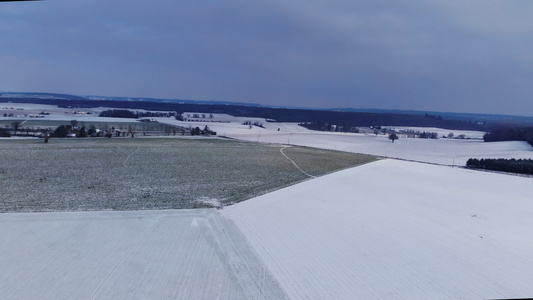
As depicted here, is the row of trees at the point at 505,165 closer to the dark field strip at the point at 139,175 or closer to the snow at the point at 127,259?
the dark field strip at the point at 139,175

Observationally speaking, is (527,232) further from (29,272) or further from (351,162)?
(351,162)

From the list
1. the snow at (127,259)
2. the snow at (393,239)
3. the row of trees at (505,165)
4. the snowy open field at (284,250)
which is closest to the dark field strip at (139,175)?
the snowy open field at (284,250)

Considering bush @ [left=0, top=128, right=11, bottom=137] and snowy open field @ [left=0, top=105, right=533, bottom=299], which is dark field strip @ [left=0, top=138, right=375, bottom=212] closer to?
snowy open field @ [left=0, top=105, right=533, bottom=299]

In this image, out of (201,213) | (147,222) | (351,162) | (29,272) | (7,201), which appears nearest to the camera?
(29,272)

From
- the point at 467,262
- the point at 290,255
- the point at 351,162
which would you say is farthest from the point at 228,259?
the point at 351,162

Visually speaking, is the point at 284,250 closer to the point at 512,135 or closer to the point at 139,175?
the point at 139,175

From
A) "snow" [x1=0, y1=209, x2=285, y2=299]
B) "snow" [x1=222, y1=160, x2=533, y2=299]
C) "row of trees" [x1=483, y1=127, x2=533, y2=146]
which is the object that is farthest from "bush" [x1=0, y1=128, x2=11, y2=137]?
"row of trees" [x1=483, y1=127, x2=533, y2=146]

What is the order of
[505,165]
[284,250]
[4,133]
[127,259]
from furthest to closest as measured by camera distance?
[4,133], [505,165], [284,250], [127,259]

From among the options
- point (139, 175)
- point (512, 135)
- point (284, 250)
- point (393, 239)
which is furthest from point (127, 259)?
point (512, 135)
